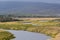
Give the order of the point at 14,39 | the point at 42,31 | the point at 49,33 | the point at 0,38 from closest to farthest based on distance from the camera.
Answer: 1. the point at 0,38
2. the point at 14,39
3. the point at 49,33
4. the point at 42,31

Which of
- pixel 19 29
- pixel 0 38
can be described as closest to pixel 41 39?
pixel 0 38

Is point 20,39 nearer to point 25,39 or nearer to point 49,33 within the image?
point 25,39

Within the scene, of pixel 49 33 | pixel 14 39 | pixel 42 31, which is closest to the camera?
pixel 14 39

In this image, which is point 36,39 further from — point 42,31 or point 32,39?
point 42,31

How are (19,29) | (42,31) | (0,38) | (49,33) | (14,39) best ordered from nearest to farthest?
(0,38), (14,39), (49,33), (42,31), (19,29)

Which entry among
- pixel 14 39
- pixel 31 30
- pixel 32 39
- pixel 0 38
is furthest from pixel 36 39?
pixel 31 30

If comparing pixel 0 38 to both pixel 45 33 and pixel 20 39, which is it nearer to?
pixel 20 39

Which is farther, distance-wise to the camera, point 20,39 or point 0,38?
point 20,39

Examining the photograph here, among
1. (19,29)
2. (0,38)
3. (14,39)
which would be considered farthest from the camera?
(19,29)

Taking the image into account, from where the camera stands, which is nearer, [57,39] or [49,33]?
[57,39]
